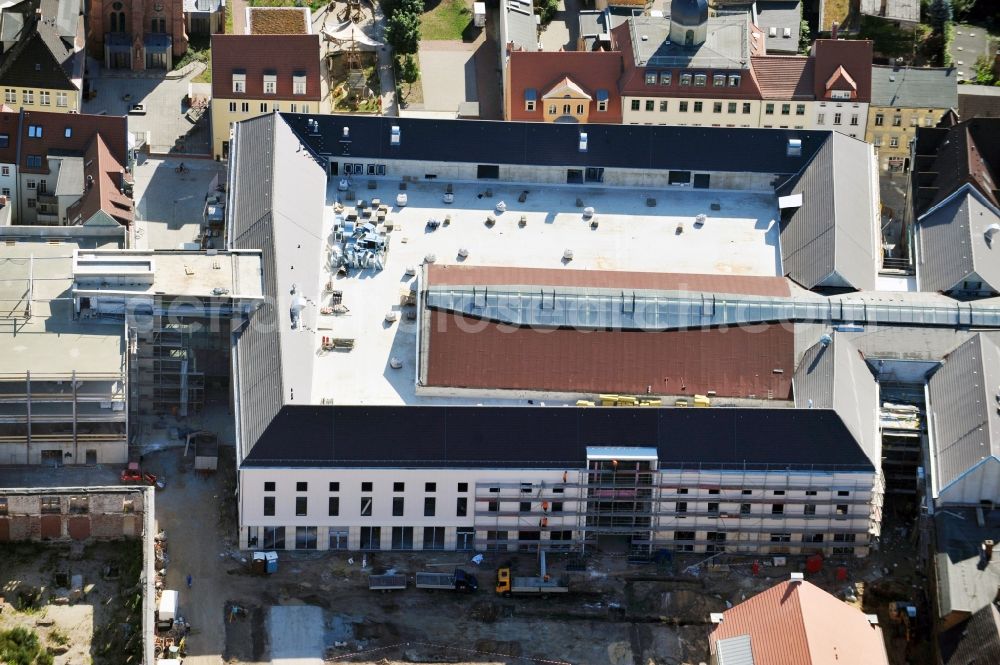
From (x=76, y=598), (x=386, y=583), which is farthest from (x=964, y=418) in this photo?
(x=76, y=598)

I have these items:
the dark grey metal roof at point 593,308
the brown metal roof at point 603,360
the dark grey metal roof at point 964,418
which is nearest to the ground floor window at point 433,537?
the brown metal roof at point 603,360

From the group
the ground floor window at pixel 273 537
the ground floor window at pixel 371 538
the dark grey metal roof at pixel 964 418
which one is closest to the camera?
the dark grey metal roof at pixel 964 418

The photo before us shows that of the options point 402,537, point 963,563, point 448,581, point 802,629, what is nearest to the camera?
point 802,629

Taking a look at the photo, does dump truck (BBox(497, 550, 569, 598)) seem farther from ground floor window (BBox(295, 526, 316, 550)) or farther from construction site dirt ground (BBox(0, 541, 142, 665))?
construction site dirt ground (BBox(0, 541, 142, 665))

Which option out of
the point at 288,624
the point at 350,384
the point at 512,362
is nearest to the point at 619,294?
the point at 512,362

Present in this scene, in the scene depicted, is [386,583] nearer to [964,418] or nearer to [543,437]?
[543,437]

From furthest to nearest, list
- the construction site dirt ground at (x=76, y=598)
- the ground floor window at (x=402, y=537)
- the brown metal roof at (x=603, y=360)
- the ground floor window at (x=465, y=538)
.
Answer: the brown metal roof at (x=603, y=360) < the ground floor window at (x=465, y=538) < the ground floor window at (x=402, y=537) < the construction site dirt ground at (x=76, y=598)

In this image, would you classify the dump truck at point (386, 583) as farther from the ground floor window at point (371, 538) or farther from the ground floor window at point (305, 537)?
the ground floor window at point (305, 537)
